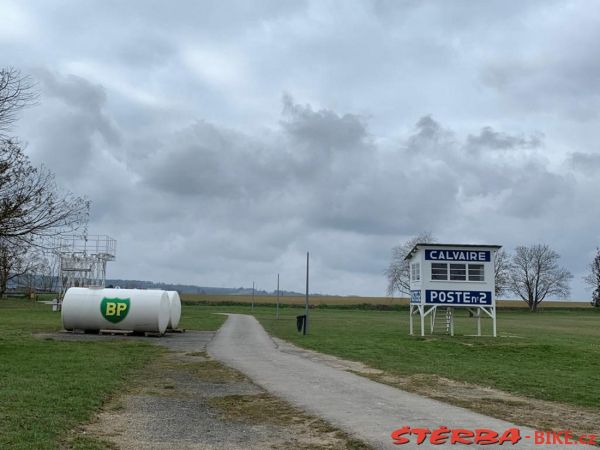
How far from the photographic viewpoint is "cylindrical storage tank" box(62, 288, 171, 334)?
30.0m

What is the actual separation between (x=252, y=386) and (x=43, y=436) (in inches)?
241

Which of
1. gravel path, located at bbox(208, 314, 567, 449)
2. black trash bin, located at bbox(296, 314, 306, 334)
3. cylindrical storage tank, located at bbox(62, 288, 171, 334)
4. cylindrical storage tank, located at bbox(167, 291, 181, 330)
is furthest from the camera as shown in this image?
cylindrical storage tank, located at bbox(167, 291, 181, 330)

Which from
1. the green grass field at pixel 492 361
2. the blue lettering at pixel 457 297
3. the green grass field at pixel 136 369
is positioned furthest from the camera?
the blue lettering at pixel 457 297

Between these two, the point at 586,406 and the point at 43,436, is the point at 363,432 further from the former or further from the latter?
the point at 586,406

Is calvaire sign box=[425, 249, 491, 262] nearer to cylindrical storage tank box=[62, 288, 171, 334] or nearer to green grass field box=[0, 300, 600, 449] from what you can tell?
green grass field box=[0, 300, 600, 449]

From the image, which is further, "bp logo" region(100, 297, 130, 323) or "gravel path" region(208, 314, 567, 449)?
"bp logo" region(100, 297, 130, 323)

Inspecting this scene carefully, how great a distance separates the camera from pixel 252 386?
13.4 m

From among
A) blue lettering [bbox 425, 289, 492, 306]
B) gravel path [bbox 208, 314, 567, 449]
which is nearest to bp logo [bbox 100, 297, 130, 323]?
gravel path [bbox 208, 314, 567, 449]

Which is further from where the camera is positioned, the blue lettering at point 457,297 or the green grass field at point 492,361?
the blue lettering at point 457,297

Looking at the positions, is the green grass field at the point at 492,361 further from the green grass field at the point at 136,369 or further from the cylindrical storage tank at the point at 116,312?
the cylindrical storage tank at the point at 116,312

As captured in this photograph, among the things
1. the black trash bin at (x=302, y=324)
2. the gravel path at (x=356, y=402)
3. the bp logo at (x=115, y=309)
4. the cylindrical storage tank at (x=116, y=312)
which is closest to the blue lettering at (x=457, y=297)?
the black trash bin at (x=302, y=324)

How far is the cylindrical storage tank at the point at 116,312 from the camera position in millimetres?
30047

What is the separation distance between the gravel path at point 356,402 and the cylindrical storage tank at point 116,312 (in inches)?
485

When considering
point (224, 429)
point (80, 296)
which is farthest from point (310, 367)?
point (80, 296)
